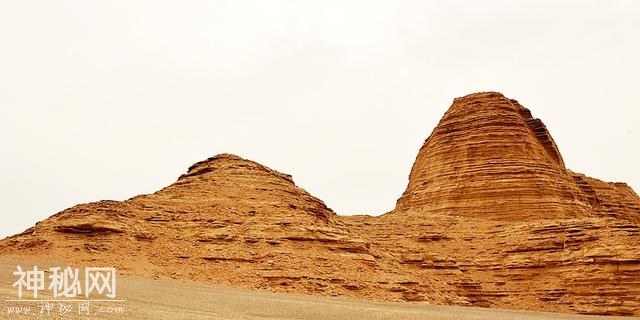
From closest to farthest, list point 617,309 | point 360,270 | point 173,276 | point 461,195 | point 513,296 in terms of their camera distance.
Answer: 1. point 173,276
2. point 360,270
3. point 617,309
4. point 513,296
5. point 461,195

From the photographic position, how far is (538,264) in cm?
3928

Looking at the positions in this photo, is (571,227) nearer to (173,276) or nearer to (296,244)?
(296,244)

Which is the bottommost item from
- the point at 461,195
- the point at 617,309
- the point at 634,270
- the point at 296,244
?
the point at 617,309

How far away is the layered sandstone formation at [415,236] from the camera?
1174 inches

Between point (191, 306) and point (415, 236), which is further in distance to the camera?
point (415, 236)

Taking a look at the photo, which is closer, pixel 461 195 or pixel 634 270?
pixel 634 270

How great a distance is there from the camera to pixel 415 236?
144ft

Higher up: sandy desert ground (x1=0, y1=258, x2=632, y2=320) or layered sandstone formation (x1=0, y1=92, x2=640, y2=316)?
layered sandstone formation (x1=0, y1=92, x2=640, y2=316)

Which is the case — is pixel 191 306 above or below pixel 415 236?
below

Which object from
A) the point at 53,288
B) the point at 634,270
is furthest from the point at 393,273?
the point at 53,288

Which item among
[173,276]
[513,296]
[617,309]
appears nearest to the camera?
[173,276]

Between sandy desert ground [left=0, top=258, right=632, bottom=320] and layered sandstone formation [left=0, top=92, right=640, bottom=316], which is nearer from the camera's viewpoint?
sandy desert ground [left=0, top=258, right=632, bottom=320]

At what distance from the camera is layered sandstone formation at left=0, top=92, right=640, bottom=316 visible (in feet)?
97.8

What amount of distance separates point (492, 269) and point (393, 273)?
10.3 metres
